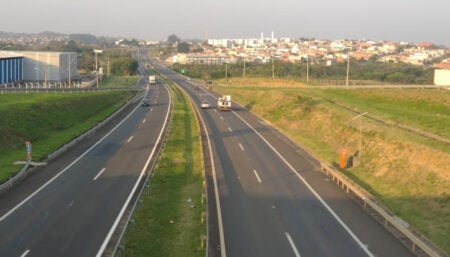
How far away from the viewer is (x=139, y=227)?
2220cm

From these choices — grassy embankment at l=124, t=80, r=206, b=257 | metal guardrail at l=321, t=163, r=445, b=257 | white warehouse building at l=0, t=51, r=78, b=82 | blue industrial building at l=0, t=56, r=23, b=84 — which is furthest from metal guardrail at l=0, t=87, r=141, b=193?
white warehouse building at l=0, t=51, r=78, b=82

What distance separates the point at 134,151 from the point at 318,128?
68.6ft

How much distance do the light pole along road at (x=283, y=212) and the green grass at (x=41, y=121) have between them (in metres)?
13.3

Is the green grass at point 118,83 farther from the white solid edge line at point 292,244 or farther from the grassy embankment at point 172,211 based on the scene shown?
the white solid edge line at point 292,244

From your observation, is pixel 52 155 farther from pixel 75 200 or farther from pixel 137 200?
pixel 137 200

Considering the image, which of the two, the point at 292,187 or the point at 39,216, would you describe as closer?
the point at 39,216

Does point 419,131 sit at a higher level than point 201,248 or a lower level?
higher

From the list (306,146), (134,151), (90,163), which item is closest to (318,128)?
(306,146)

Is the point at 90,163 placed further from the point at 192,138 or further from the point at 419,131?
the point at 419,131

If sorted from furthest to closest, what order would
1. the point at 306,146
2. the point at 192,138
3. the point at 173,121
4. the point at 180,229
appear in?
the point at 173,121 < the point at 192,138 < the point at 306,146 < the point at 180,229

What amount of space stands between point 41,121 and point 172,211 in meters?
29.7

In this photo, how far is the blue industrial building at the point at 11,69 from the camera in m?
98.5

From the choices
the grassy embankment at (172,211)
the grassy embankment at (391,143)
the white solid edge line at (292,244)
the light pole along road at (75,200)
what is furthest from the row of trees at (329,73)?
the white solid edge line at (292,244)

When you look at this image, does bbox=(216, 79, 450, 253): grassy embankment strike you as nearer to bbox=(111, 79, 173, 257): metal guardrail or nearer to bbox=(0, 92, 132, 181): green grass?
bbox=(111, 79, 173, 257): metal guardrail
